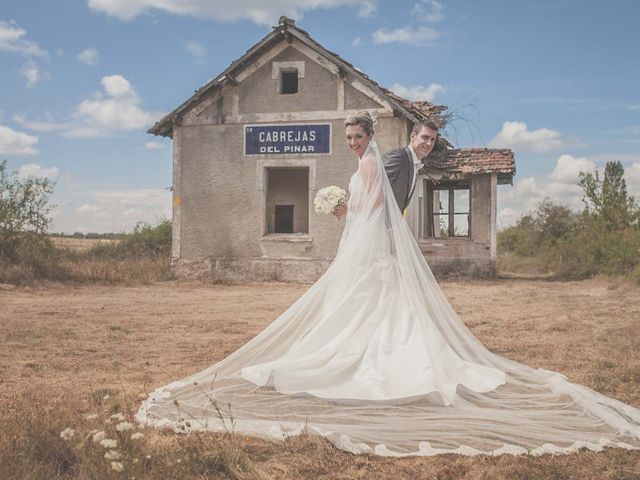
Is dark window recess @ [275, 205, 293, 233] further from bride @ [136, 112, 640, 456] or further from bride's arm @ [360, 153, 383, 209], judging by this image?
bride's arm @ [360, 153, 383, 209]

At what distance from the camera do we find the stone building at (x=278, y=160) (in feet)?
47.0

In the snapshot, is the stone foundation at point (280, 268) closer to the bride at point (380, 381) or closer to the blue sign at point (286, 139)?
the blue sign at point (286, 139)

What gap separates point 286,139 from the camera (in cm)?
1462

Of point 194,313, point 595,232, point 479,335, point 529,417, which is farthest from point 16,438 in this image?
point 595,232

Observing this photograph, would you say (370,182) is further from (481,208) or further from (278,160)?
(481,208)

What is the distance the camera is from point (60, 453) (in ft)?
8.80

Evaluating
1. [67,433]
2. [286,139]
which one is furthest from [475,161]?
[67,433]

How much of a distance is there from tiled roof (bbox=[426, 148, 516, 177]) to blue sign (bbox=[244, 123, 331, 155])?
3022 millimetres

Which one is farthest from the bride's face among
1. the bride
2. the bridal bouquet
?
the bridal bouquet

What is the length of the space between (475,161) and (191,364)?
12.2m

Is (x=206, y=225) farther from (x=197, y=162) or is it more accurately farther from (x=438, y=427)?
(x=438, y=427)

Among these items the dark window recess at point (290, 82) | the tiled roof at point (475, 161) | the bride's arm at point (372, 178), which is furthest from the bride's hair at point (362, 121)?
the tiled roof at point (475, 161)

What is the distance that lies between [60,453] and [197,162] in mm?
12947

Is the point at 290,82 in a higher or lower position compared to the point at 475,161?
higher
